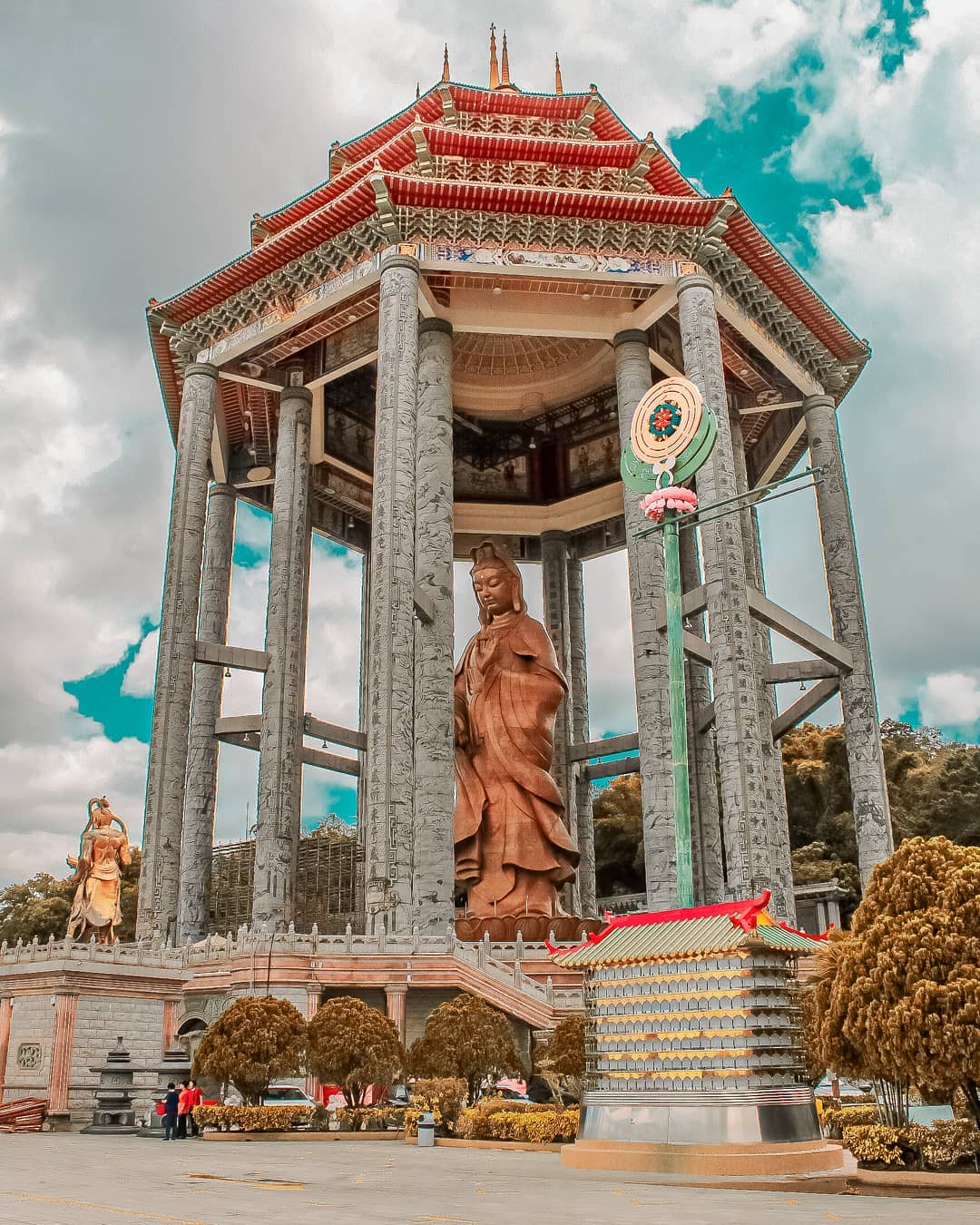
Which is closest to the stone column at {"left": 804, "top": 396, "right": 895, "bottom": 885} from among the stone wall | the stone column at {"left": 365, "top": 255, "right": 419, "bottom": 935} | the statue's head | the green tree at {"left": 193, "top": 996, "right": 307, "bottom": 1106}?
the statue's head

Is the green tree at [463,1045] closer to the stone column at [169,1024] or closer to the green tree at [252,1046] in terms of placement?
the green tree at [252,1046]

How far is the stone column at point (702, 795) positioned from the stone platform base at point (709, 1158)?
17.1 metres

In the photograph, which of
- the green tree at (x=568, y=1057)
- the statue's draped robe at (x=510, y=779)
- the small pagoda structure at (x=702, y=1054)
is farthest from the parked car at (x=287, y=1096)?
the statue's draped robe at (x=510, y=779)

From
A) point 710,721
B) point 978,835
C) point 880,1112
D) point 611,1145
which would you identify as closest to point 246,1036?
point 611,1145

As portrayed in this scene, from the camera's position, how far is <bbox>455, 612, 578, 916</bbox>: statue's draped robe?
93.9ft

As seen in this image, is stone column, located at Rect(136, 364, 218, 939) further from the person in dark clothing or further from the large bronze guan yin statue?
the large bronze guan yin statue

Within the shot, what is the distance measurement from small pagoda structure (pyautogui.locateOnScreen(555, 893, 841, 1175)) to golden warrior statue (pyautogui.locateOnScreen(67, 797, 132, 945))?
1476 centimetres

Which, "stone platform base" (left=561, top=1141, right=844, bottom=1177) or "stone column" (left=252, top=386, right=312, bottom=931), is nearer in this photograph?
"stone platform base" (left=561, top=1141, right=844, bottom=1177)

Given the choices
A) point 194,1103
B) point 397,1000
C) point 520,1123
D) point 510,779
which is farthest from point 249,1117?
point 510,779

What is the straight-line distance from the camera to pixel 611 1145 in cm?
1188

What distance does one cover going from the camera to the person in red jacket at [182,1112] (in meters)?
17.0

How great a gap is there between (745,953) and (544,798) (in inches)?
704

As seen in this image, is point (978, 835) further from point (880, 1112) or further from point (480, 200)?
point (880, 1112)

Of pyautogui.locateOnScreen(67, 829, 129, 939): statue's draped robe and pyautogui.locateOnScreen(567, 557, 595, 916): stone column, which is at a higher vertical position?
pyautogui.locateOnScreen(567, 557, 595, 916): stone column
